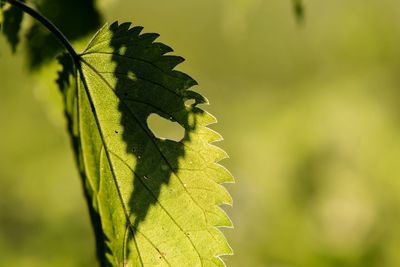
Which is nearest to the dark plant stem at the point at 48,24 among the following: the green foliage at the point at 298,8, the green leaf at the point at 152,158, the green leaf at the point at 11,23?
the green leaf at the point at 152,158

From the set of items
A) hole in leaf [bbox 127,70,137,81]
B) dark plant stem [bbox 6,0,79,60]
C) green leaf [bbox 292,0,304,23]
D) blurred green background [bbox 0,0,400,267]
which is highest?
green leaf [bbox 292,0,304,23]

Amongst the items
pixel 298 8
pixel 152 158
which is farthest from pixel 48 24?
pixel 298 8

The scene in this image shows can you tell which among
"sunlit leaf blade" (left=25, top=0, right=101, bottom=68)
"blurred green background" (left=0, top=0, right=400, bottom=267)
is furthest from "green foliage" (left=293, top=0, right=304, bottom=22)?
"sunlit leaf blade" (left=25, top=0, right=101, bottom=68)

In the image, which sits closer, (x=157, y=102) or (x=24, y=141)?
(x=157, y=102)

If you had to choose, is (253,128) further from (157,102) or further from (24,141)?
(157,102)

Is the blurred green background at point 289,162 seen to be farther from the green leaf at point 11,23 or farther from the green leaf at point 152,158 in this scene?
the green leaf at point 152,158

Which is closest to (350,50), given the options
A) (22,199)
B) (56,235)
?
(22,199)

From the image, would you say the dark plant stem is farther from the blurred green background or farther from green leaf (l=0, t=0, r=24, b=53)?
the blurred green background

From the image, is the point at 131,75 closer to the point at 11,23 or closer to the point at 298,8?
the point at 11,23
